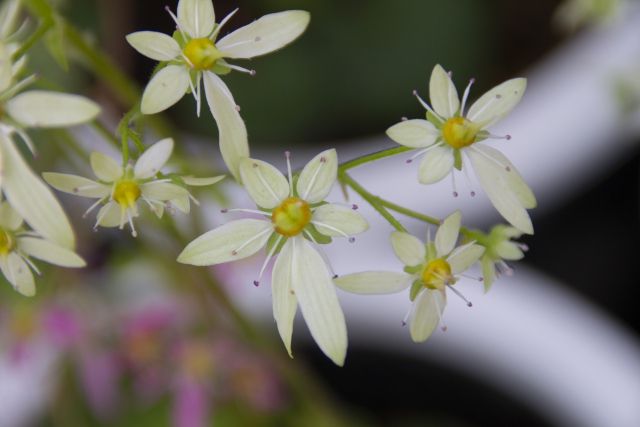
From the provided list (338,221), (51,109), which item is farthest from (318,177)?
(51,109)

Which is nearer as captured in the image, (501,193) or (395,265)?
(501,193)

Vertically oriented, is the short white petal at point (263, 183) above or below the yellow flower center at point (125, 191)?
above

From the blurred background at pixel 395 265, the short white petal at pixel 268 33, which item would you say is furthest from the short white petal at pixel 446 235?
the blurred background at pixel 395 265

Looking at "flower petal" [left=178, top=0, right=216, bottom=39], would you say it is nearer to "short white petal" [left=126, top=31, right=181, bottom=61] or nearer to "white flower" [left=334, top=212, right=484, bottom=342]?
"short white petal" [left=126, top=31, right=181, bottom=61]

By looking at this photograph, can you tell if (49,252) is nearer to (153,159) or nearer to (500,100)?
(153,159)

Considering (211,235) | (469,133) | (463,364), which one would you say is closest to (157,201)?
(211,235)

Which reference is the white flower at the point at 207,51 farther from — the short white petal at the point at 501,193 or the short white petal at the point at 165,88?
the short white petal at the point at 501,193

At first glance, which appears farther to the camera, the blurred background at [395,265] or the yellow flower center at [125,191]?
the blurred background at [395,265]
